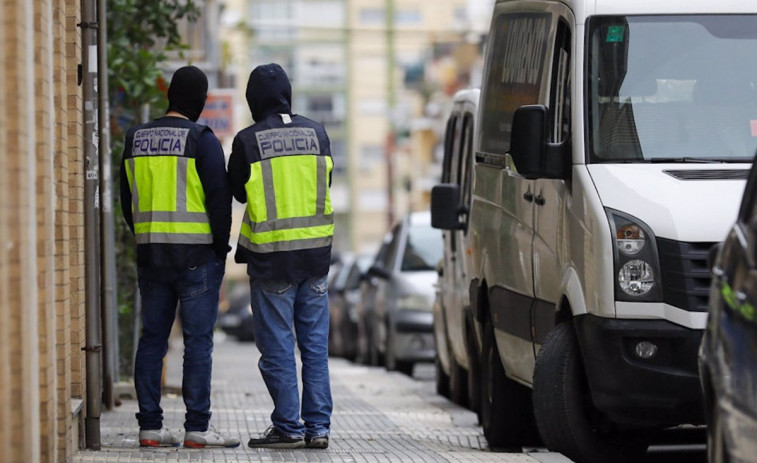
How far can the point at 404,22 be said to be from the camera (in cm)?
10306

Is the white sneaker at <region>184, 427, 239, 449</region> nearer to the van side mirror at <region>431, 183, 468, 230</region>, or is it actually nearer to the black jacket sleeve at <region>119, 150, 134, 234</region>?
the black jacket sleeve at <region>119, 150, 134, 234</region>

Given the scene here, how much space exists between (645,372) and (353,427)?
3.36 metres

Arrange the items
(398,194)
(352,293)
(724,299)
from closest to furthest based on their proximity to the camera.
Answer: (724,299), (352,293), (398,194)

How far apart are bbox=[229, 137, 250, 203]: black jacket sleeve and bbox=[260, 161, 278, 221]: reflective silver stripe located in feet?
0.30

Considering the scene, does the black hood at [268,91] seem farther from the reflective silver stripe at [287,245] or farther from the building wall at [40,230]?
the building wall at [40,230]

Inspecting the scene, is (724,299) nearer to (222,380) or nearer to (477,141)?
(477,141)

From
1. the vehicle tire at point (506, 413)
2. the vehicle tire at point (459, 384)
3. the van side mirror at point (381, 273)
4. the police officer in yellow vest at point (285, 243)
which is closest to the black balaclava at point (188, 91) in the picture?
the police officer in yellow vest at point (285, 243)

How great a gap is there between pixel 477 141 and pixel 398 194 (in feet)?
296

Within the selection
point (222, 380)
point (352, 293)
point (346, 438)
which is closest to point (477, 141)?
point (346, 438)

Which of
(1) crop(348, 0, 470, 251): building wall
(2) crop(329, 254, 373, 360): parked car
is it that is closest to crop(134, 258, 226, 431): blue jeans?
(2) crop(329, 254, 373, 360): parked car

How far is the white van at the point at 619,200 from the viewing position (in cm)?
Result: 820

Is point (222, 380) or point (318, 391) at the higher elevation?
point (318, 391)

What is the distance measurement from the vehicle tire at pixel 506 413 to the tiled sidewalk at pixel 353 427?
121 mm

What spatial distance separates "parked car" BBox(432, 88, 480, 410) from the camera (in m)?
13.4
